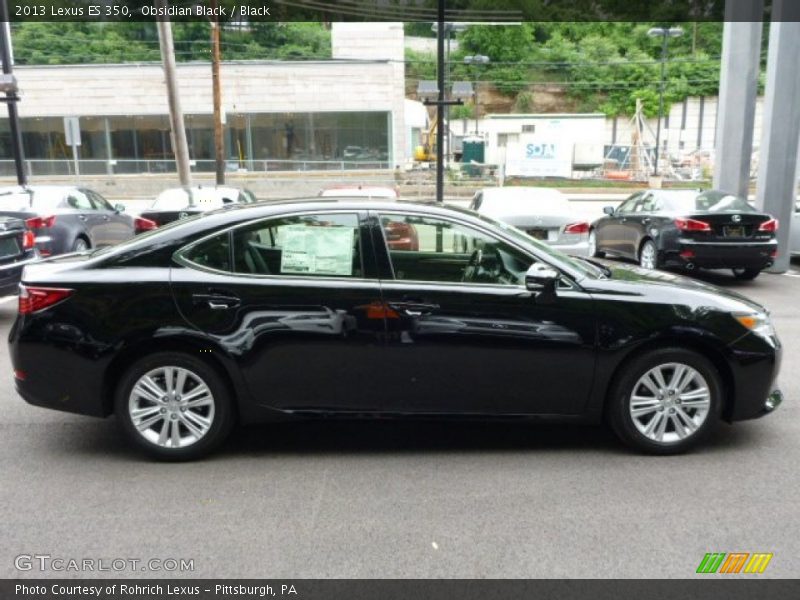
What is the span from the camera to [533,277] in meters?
4.37

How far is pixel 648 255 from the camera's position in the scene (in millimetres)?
11812

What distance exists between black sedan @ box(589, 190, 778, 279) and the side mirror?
7.32 meters

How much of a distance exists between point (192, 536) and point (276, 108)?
38.1 m

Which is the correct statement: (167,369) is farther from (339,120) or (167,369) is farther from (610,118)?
(610,118)

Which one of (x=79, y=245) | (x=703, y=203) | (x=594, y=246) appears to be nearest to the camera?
(x=79, y=245)

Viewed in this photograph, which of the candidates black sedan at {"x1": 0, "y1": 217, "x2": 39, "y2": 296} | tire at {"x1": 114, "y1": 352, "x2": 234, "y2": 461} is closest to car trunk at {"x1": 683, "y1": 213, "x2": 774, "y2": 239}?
tire at {"x1": 114, "y1": 352, "x2": 234, "y2": 461}

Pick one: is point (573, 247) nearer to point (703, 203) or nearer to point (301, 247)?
point (703, 203)

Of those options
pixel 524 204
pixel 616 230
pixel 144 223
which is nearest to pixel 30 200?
pixel 144 223

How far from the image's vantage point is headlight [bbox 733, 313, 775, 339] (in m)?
4.56

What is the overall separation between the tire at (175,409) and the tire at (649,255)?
8721 millimetres

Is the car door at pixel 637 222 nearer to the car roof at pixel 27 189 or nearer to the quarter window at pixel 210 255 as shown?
the quarter window at pixel 210 255

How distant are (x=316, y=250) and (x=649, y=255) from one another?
28.1 ft

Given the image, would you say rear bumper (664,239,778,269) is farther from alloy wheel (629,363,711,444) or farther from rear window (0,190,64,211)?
rear window (0,190,64,211)
